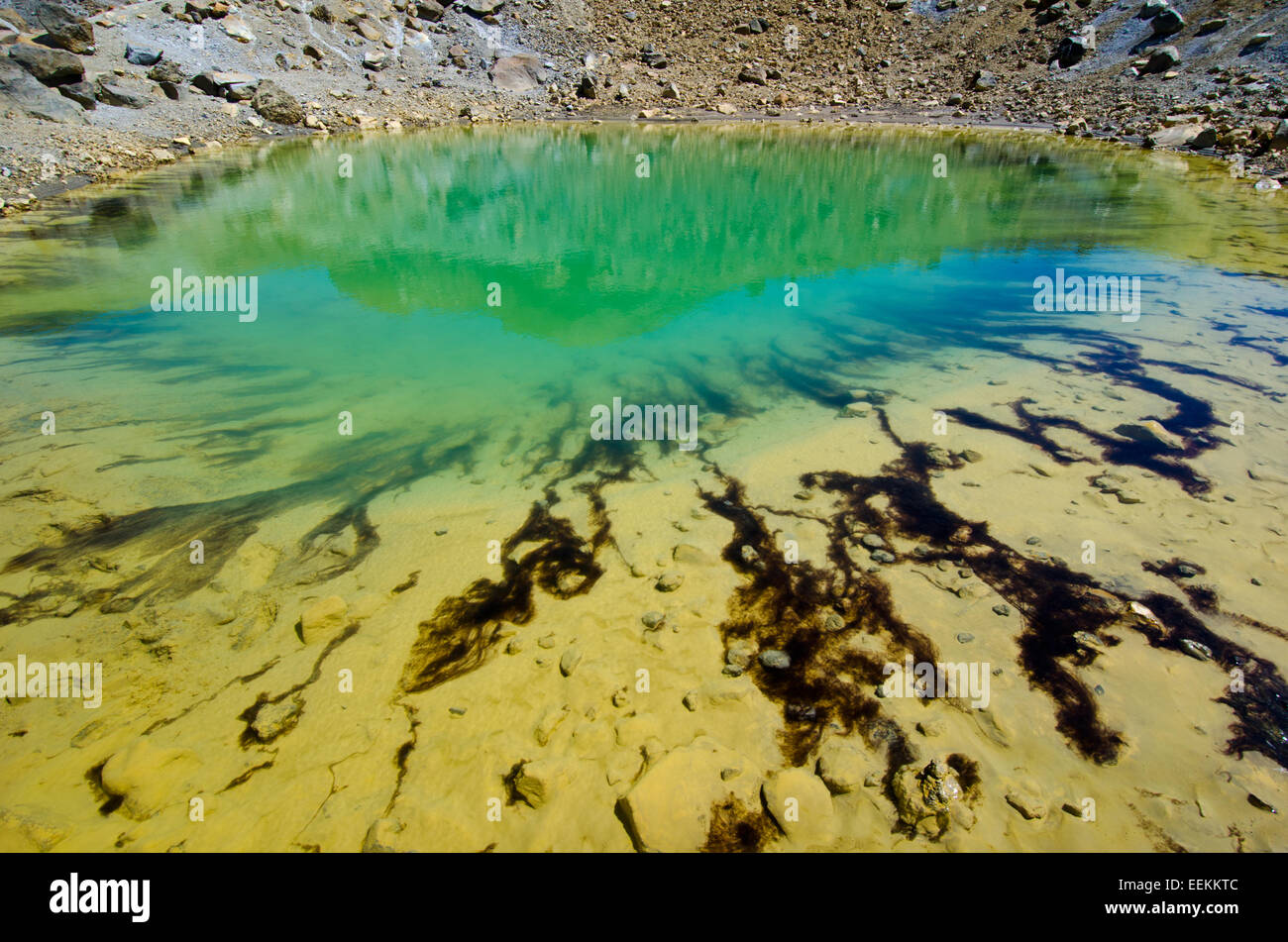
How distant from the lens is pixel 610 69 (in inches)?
1513

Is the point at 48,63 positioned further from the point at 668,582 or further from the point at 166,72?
the point at 668,582

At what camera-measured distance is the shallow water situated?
3916 millimetres

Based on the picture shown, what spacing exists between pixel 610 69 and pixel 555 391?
41.0 metres

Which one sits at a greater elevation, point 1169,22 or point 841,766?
point 1169,22

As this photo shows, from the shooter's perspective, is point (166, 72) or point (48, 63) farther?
point (166, 72)

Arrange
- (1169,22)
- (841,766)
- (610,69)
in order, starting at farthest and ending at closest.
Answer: (610,69), (1169,22), (841,766)

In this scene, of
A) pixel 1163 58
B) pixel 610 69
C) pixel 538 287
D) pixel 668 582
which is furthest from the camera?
pixel 610 69

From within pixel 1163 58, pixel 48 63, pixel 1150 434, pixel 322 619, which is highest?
pixel 1163 58

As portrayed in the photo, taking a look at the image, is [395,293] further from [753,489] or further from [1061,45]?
[1061,45]

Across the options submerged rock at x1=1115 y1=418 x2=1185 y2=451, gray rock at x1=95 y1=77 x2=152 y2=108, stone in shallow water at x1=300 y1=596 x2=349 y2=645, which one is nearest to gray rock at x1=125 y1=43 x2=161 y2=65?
gray rock at x1=95 y1=77 x2=152 y2=108

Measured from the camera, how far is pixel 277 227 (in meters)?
12.9

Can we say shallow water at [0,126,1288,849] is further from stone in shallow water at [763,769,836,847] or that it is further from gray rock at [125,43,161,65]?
gray rock at [125,43,161,65]

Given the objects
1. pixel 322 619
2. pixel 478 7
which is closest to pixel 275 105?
pixel 478 7

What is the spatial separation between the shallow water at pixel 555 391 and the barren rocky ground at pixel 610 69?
27.4ft
